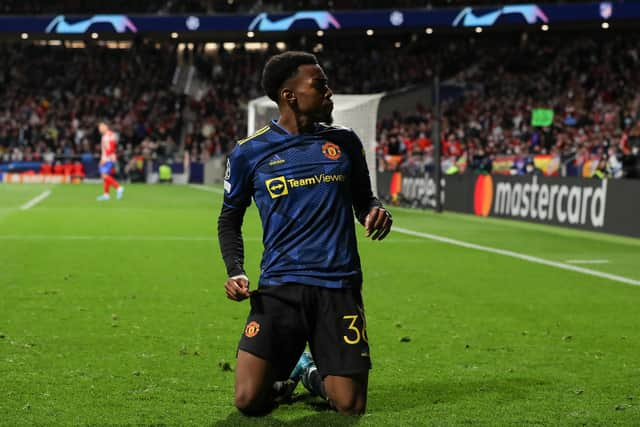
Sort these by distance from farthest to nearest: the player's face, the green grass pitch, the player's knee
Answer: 1. the green grass pitch
2. the player's knee
3. the player's face

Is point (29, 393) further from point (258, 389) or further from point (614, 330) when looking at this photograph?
point (614, 330)

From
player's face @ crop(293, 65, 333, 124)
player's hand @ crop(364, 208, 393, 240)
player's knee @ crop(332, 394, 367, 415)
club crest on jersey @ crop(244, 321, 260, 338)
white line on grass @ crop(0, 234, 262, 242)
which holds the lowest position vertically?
white line on grass @ crop(0, 234, 262, 242)

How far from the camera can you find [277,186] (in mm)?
5203

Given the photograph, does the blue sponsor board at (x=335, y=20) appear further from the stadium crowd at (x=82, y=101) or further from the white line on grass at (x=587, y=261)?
the white line on grass at (x=587, y=261)

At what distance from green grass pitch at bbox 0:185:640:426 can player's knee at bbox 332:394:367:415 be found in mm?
53

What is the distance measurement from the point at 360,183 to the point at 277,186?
476 mm

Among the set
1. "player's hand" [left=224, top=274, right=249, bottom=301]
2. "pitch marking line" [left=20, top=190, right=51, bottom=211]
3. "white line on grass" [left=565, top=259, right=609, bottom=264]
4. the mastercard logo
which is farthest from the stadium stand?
"player's hand" [left=224, top=274, right=249, bottom=301]

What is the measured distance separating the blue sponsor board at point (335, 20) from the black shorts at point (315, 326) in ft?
141

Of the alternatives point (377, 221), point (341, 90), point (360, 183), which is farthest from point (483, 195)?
point (341, 90)

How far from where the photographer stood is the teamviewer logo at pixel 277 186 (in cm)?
519

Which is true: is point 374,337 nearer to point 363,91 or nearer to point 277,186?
point 277,186

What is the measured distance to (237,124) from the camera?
54.0m

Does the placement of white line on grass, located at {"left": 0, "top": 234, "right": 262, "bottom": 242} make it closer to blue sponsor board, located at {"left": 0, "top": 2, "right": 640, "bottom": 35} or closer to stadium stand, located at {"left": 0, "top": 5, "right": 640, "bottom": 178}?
stadium stand, located at {"left": 0, "top": 5, "right": 640, "bottom": 178}

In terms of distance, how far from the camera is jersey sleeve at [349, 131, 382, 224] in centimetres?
538
